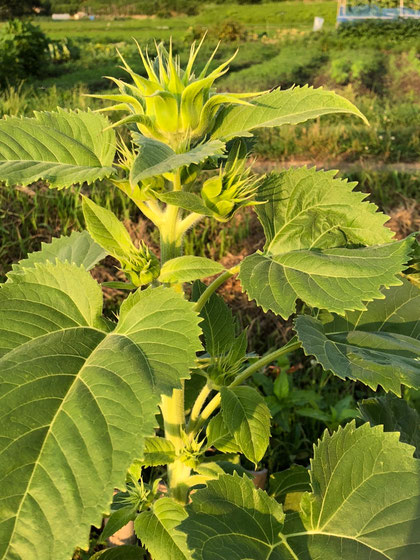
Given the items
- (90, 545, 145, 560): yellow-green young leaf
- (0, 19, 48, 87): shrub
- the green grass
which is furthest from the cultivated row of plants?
the green grass

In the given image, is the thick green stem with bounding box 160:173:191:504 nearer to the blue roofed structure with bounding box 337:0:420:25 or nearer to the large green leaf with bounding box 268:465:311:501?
the large green leaf with bounding box 268:465:311:501

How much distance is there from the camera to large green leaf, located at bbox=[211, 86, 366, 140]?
109 cm

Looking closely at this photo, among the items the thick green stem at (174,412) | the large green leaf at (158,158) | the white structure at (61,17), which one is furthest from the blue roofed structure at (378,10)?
the large green leaf at (158,158)

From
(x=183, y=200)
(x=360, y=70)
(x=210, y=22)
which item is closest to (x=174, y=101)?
(x=183, y=200)

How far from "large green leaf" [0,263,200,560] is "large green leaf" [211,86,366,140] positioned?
0.33 meters

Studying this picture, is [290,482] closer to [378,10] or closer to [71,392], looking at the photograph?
[71,392]

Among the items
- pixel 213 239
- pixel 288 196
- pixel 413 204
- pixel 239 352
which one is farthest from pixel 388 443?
pixel 413 204

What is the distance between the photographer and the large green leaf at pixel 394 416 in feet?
4.71

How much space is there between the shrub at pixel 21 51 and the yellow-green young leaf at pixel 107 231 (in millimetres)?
9894

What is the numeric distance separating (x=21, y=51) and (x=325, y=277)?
37.2ft

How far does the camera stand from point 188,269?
113 cm

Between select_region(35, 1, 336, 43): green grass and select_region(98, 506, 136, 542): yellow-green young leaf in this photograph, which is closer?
select_region(98, 506, 136, 542): yellow-green young leaf

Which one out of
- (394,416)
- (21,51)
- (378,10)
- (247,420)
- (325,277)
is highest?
(378,10)

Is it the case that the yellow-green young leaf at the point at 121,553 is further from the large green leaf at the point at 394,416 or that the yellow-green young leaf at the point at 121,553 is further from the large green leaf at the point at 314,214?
the large green leaf at the point at 314,214
